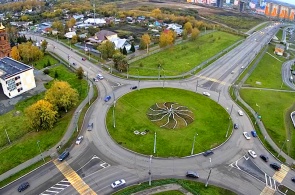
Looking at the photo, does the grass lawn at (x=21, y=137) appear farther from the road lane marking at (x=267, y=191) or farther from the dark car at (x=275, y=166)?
the dark car at (x=275, y=166)

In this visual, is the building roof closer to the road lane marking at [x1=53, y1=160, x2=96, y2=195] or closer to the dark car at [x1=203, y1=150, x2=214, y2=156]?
the road lane marking at [x1=53, y1=160, x2=96, y2=195]

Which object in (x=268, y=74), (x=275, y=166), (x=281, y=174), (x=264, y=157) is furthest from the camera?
(x=268, y=74)

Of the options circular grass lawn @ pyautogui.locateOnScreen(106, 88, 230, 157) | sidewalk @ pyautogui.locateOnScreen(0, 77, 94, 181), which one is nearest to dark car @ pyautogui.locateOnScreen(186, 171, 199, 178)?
circular grass lawn @ pyautogui.locateOnScreen(106, 88, 230, 157)

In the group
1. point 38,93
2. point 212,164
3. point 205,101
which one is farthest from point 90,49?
point 212,164

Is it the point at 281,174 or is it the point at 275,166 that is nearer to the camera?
the point at 281,174

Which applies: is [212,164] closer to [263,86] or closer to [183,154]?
[183,154]

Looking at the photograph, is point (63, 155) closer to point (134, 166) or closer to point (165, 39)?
point (134, 166)

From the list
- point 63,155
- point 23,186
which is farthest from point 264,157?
point 23,186
